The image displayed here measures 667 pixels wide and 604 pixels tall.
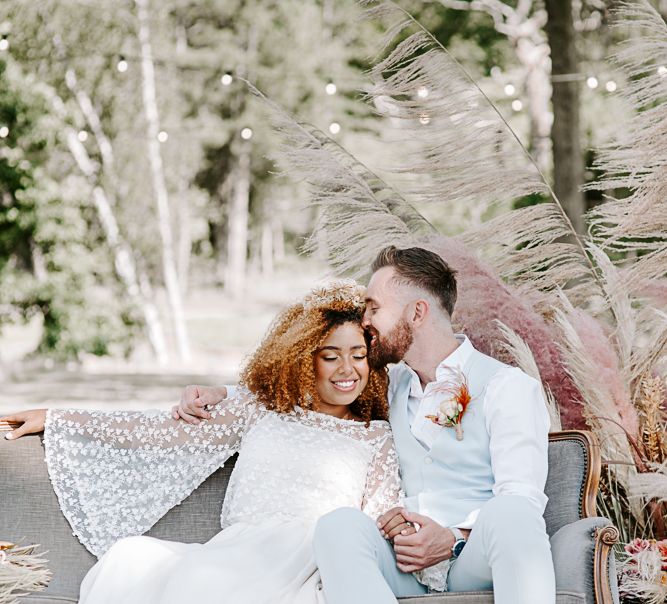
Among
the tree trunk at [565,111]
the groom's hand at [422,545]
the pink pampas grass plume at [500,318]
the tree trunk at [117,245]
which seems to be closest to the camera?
the groom's hand at [422,545]

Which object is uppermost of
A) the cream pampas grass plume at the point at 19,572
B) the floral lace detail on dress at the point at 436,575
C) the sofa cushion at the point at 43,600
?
the floral lace detail on dress at the point at 436,575

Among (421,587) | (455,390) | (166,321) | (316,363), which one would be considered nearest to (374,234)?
(316,363)

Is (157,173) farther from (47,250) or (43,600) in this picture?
(43,600)

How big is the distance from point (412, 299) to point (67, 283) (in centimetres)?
1252

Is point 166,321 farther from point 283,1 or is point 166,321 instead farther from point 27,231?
point 283,1

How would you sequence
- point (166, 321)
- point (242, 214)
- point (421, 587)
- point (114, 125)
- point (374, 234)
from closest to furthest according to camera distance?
point (421, 587) < point (374, 234) < point (114, 125) < point (166, 321) < point (242, 214)

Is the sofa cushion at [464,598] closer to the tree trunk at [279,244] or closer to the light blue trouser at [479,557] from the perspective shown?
the light blue trouser at [479,557]

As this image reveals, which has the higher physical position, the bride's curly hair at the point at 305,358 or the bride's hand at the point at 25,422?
the bride's curly hair at the point at 305,358

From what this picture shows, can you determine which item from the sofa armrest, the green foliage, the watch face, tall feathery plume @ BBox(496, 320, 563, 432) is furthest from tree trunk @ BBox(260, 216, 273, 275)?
the sofa armrest

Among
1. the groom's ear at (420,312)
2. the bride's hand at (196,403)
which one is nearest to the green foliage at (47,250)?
the bride's hand at (196,403)

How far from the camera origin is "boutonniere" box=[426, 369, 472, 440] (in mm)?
2707

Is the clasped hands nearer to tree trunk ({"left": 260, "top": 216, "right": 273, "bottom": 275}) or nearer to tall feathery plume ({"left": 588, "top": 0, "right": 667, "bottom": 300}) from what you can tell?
tall feathery plume ({"left": 588, "top": 0, "right": 667, "bottom": 300})

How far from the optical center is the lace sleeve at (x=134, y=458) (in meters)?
3.13

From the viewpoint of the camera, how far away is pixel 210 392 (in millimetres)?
3123
